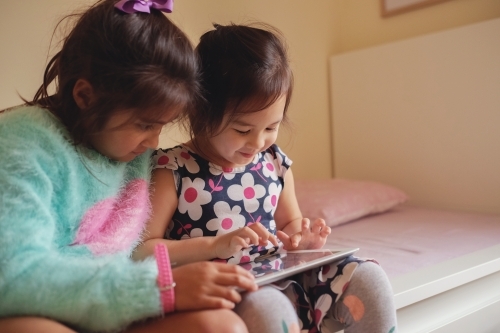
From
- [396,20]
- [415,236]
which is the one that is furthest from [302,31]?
[415,236]

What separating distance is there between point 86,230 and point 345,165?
150cm

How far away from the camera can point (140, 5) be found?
0.74 metres

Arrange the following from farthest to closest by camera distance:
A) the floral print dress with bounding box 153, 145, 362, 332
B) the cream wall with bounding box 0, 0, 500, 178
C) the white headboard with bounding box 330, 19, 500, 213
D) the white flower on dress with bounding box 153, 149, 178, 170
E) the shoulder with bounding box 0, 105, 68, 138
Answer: the white headboard with bounding box 330, 19, 500, 213
the cream wall with bounding box 0, 0, 500, 178
the white flower on dress with bounding box 153, 149, 178, 170
the floral print dress with bounding box 153, 145, 362, 332
the shoulder with bounding box 0, 105, 68, 138

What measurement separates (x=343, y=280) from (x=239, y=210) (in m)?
0.23

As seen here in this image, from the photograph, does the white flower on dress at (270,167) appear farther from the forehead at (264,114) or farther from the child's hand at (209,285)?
the child's hand at (209,285)

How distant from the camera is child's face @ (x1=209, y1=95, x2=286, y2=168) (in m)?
0.84

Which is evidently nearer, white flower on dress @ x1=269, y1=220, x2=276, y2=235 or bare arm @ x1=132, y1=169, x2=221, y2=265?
bare arm @ x1=132, y1=169, x2=221, y2=265

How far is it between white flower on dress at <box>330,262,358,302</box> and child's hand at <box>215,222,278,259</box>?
0.39ft

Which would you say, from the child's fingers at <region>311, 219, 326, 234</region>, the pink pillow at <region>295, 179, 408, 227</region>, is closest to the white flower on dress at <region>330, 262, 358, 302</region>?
the child's fingers at <region>311, 219, 326, 234</region>

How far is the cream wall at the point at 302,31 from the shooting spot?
1402 millimetres

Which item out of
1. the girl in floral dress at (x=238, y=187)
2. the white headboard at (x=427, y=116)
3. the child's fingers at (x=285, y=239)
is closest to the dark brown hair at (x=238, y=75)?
the girl in floral dress at (x=238, y=187)

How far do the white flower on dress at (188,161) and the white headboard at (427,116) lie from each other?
3.63 feet

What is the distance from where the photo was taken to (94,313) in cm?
60

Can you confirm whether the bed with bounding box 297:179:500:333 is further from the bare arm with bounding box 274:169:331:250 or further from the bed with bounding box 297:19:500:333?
the bare arm with bounding box 274:169:331:250
